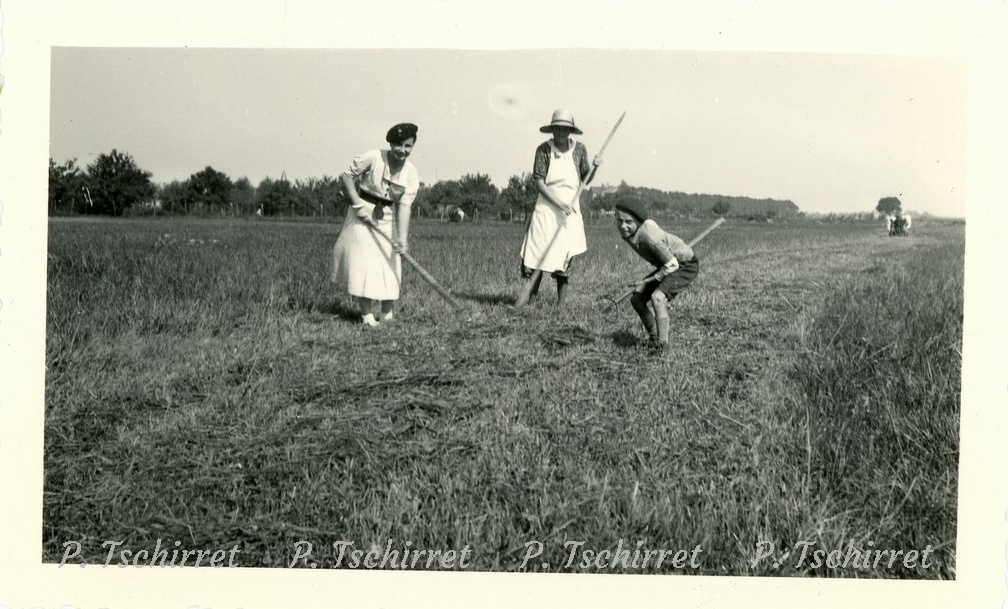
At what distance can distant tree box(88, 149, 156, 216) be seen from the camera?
4.65 meters

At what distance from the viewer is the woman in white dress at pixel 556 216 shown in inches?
212

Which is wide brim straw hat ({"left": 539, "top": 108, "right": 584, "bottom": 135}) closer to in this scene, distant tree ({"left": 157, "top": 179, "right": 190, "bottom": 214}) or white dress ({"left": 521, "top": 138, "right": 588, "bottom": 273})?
white dress ({"left": 521, "top": 138, "right": 588, "bottom": 273})

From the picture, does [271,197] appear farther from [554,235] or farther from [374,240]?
[554,235]

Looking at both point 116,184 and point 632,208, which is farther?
point 116,184

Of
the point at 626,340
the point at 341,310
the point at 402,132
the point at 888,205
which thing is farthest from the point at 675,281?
the point at 341,310

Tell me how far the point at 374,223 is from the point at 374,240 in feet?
0.41

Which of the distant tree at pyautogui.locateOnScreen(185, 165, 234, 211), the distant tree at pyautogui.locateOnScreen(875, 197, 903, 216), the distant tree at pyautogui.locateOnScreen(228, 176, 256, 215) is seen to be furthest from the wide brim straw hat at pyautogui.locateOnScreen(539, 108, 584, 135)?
the distant tree at pyautogui.locateOnScreen(228, 176, 256, 215)

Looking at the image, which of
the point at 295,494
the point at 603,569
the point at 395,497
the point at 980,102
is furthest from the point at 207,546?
the point at 980,102

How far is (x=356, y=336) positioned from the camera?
15.5 feet

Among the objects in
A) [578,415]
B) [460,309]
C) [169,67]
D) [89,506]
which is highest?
[169,67]

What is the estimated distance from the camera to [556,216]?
5645 millimetres

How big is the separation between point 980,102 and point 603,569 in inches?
122

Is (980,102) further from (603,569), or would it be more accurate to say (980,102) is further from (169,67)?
(169,67)

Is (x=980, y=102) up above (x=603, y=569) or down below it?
above
